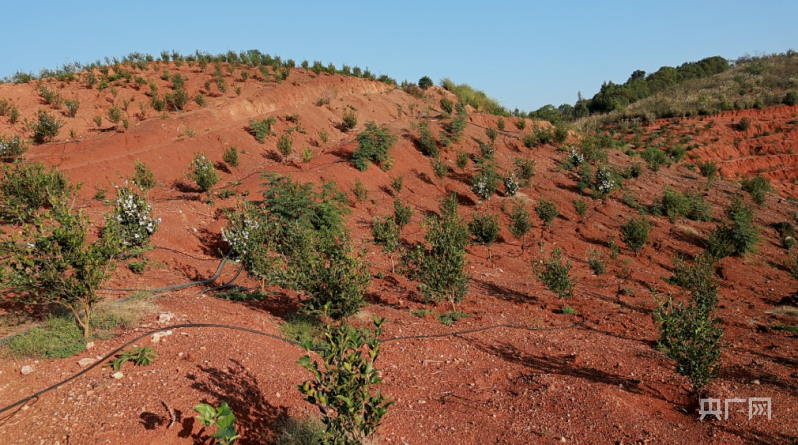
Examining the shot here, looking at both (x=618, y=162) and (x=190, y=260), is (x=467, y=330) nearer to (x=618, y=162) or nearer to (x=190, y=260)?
(x=190, y=260)

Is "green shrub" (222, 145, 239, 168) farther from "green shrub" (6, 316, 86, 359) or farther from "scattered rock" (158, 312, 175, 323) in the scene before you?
"green shrub" (6, 316, 86, 359)

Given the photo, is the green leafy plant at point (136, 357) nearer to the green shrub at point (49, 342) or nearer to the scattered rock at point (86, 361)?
the scattered rock at point (86, 361)

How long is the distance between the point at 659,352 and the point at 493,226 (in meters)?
6.00

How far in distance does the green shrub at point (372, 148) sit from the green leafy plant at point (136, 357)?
12.8 metres

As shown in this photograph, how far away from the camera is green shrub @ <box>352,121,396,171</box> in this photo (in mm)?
17142

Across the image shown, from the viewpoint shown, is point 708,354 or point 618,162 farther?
point 618,162

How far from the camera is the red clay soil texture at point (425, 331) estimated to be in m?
4.28

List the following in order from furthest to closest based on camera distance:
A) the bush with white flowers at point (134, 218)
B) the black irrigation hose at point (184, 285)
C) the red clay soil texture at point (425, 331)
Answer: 1. the bush with white flowers at point (134, 218)
2. the black irrigation hose at point (184, 285)
3. the red clay soil texture at point (425, 331)

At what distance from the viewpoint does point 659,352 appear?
6.90m

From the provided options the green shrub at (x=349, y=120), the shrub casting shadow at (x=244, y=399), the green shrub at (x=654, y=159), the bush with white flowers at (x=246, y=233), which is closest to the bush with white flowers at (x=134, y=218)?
the bush with white flowers at (x=246, y=233)

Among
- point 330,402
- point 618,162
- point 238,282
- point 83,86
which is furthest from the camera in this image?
point 618,162

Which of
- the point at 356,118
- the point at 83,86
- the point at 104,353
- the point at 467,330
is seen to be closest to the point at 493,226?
the point at 467,330

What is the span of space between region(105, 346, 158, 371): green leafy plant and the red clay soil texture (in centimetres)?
9

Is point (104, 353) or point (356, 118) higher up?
point (356, 118)
